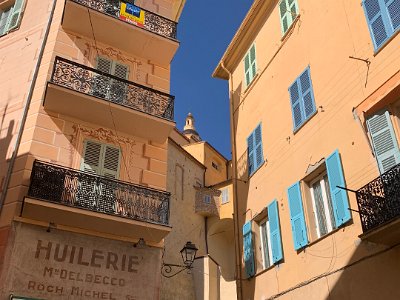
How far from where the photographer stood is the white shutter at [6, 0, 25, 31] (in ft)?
46.1

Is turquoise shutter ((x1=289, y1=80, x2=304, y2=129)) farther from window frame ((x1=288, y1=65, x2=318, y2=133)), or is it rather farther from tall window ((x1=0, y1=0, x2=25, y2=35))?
tall window ((x1=0, y1=0, x2=25, y2=35))

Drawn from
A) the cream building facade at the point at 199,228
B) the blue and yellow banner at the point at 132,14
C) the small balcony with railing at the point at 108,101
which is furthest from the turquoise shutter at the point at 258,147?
the cream building facade at the point at 199,228

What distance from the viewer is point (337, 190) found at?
9.51m

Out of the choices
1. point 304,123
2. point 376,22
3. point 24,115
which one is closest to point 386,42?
point 376,22

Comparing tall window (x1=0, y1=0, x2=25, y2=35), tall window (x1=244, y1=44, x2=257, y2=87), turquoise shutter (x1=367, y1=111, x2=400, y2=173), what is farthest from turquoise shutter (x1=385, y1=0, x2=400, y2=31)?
tall window (x1=0, y1=0, x2=25, y2=35)

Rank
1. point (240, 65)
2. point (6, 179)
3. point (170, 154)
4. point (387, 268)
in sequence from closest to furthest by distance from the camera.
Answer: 1. point (387, 268)
2. point (6, 179)
3. point (240, 65)
4. point (170, 154)

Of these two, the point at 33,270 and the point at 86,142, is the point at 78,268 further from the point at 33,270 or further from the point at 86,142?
the point at 86,142

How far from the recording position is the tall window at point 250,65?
15.4m

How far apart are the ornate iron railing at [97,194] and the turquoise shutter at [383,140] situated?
5.21 m

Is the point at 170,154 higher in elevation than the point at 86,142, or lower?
higher

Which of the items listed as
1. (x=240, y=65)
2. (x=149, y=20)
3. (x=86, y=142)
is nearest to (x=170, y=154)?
(x=240, y=65)

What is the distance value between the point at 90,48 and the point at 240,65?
230 inches

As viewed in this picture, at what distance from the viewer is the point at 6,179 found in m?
10.6

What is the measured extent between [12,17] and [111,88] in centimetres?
477
